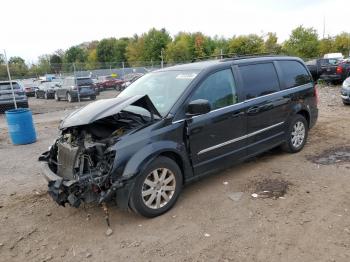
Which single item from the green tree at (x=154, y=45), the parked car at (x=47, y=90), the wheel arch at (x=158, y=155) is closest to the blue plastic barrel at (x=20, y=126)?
the wheel arch at (x=158, y=155)

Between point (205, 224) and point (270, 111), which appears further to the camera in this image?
point (270, 111)

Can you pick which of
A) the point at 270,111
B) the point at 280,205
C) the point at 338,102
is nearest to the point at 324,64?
the point at 338,102

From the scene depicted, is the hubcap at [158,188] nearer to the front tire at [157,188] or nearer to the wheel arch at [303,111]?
the front tire at [157,188]

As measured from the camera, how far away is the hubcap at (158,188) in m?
3.83

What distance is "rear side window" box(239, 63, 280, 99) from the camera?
4.96m

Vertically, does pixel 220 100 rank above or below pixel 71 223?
above

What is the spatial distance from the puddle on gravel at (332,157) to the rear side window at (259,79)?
1423 mm

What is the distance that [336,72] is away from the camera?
1711 cm

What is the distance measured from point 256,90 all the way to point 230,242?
2573mm

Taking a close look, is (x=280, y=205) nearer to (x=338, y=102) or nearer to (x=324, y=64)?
(x=338, y=102)

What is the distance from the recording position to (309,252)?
10.2ft

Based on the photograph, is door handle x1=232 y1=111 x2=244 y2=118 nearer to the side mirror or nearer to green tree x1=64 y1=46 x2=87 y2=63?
the side mirror

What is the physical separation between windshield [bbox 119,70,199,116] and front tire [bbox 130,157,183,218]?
69 cm

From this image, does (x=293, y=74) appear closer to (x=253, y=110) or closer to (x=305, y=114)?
(x=305, y=114)
